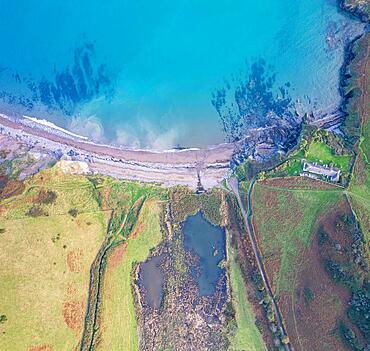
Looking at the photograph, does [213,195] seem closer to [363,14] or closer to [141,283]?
[141,283]

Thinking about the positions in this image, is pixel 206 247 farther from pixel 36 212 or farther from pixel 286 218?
pixel 36 212

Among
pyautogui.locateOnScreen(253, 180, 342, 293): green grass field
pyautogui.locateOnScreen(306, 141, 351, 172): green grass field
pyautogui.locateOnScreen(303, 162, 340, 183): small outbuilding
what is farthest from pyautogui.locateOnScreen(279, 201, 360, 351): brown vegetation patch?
pyautogui.locateOnScreen(306, 141, 351, 172): green grass field

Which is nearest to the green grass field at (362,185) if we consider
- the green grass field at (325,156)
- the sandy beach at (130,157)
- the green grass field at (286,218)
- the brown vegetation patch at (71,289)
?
the green grass field at (325,156)

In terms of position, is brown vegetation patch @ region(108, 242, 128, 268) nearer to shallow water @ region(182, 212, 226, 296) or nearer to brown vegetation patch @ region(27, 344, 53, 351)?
shallow water @ region(182, 212, 226, 296)

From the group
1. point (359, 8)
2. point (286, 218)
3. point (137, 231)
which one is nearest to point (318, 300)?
point (286, 218)

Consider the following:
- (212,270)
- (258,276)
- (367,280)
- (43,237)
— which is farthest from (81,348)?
(367,280)

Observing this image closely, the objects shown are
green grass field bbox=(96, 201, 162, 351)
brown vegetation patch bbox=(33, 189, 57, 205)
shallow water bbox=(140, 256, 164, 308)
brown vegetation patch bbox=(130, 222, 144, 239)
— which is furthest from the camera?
shallow water bbox=(140, 256, 164, 308)
